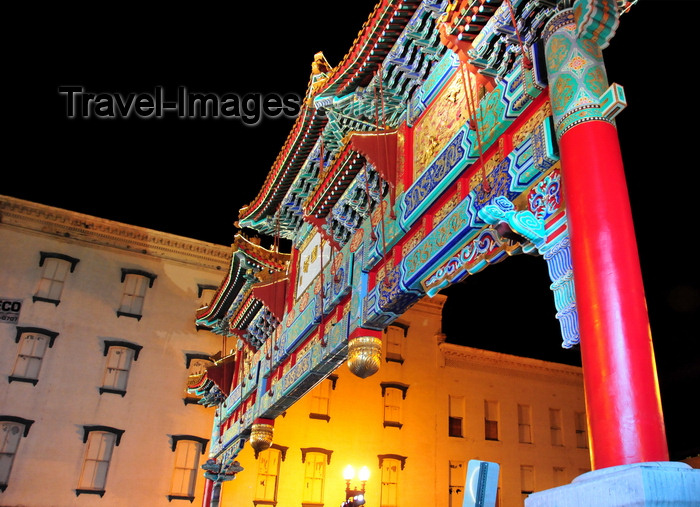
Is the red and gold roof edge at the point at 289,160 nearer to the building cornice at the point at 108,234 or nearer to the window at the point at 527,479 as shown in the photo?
the building cornice at the point at 108,234

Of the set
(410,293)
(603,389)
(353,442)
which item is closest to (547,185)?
(603,389)

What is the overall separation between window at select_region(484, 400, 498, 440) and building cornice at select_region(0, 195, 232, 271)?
41.7 ft

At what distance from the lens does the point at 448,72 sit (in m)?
8.09

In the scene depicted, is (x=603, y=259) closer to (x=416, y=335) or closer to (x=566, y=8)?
(x=566, y=8)

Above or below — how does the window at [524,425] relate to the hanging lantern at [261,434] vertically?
above

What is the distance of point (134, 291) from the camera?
915 inches

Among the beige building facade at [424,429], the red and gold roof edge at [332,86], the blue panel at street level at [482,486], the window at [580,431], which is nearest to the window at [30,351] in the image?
the beige building facade at [424,429]

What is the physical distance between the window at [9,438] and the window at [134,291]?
15.8 feet

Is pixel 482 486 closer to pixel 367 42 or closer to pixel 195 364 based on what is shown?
pixel 367 42

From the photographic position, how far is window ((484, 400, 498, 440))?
25.8 metres

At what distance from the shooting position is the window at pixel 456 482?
2408 cm


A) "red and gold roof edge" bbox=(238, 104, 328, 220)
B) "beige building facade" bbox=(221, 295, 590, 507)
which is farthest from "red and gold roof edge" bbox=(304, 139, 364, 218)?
"beige building facade" bbox=(221, 295, 590, 507)

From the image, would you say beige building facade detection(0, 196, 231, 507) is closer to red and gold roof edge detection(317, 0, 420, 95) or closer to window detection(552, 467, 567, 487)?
window detection(552, 467, 567, 487)

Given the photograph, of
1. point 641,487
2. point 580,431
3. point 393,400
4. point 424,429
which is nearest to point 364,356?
point 641,487
